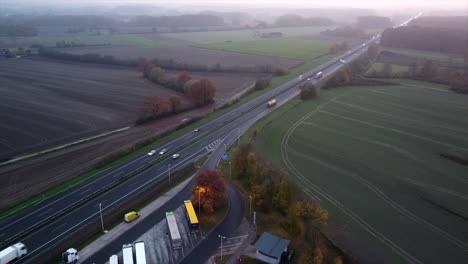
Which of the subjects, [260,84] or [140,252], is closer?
[140,252]

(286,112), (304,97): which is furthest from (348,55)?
(286,112)

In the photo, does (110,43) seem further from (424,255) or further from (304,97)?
(424,255)

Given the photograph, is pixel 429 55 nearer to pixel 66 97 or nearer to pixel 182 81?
pixel 182 81

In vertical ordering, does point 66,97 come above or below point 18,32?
below

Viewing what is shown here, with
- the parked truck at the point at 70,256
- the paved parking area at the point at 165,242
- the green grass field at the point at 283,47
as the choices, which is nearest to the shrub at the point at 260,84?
the green grass field at the point at 283,47

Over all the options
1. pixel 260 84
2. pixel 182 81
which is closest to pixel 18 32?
pixel 182 81

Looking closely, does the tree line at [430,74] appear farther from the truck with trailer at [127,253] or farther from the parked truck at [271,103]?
the truck with trailer at [127,253]
